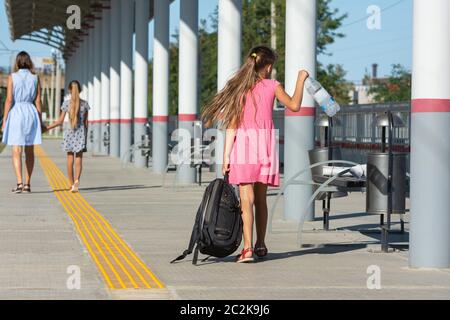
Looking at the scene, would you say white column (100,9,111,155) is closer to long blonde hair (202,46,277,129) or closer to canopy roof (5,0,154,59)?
canopy roof (5,0,154,59)

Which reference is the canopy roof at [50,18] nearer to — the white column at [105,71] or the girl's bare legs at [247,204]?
the white column at [105,71]

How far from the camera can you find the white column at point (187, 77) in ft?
78.0

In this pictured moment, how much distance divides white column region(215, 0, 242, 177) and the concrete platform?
9.15 ft

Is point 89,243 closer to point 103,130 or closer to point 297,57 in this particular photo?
point 297,57

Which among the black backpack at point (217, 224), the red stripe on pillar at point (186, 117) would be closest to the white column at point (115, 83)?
the red stripe on pillar at point (186, 117)

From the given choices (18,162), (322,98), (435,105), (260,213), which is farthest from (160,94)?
(435,105)

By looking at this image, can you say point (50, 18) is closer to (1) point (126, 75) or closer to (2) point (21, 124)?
(1) point (126, 75)

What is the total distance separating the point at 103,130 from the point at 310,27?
32513mm

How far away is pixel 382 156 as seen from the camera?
11.6 m

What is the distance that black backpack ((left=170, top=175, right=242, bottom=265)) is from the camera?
34.2 ft

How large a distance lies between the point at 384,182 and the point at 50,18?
53.9 meters

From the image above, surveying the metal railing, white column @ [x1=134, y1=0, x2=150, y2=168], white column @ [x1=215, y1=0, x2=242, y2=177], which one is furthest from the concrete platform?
white column @ [x1=134, y1=0, x2=150, y2=168]

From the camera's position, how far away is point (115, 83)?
42688 millimetres
